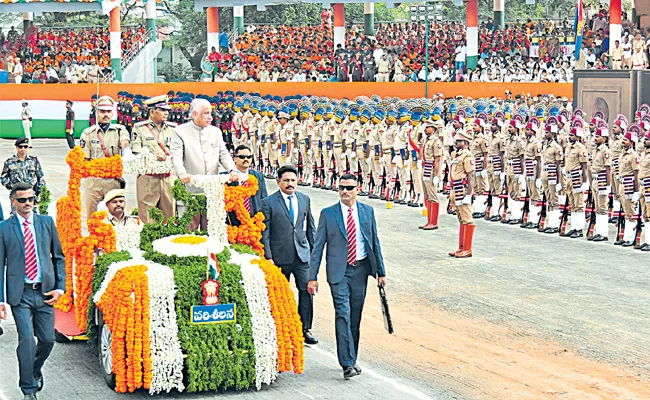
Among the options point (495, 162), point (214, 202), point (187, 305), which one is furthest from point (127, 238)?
point (495, 162)

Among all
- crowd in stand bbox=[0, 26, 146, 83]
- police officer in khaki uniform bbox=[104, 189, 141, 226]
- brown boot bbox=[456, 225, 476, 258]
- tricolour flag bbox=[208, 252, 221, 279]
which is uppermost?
crowd in stand bbox=[0, 26, 146, 83]

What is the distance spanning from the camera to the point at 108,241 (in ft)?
35.4

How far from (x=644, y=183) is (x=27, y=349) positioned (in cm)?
1103

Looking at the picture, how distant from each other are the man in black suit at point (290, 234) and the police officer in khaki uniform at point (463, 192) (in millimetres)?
5705

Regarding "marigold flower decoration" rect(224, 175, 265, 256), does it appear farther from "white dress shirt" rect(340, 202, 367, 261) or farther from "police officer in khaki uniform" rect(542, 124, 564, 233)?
"police officer in khaki uniform" rect(542, 124, 564, 233)

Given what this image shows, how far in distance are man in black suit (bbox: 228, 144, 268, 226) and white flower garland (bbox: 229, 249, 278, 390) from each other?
49.2 inches

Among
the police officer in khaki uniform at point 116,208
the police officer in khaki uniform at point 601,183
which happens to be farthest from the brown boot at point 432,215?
the police officer in khaki uniform at point 116,208

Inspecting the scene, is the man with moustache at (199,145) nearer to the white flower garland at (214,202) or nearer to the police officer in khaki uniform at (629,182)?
the white flower garland at (214,202)

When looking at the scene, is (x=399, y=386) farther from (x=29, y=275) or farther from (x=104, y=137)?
(x=104, y=137)

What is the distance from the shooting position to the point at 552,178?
19.9 m

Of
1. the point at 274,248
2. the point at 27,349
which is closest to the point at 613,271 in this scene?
the point at 274,248

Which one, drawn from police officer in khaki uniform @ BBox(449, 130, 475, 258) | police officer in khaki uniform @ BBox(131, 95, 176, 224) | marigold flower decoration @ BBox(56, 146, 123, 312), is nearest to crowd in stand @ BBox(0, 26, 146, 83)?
police officer in khaki uniform @ BBox(449, 130, 475, 258)

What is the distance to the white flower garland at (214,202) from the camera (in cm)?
1087

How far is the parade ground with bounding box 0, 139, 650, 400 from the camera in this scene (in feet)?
33.3
